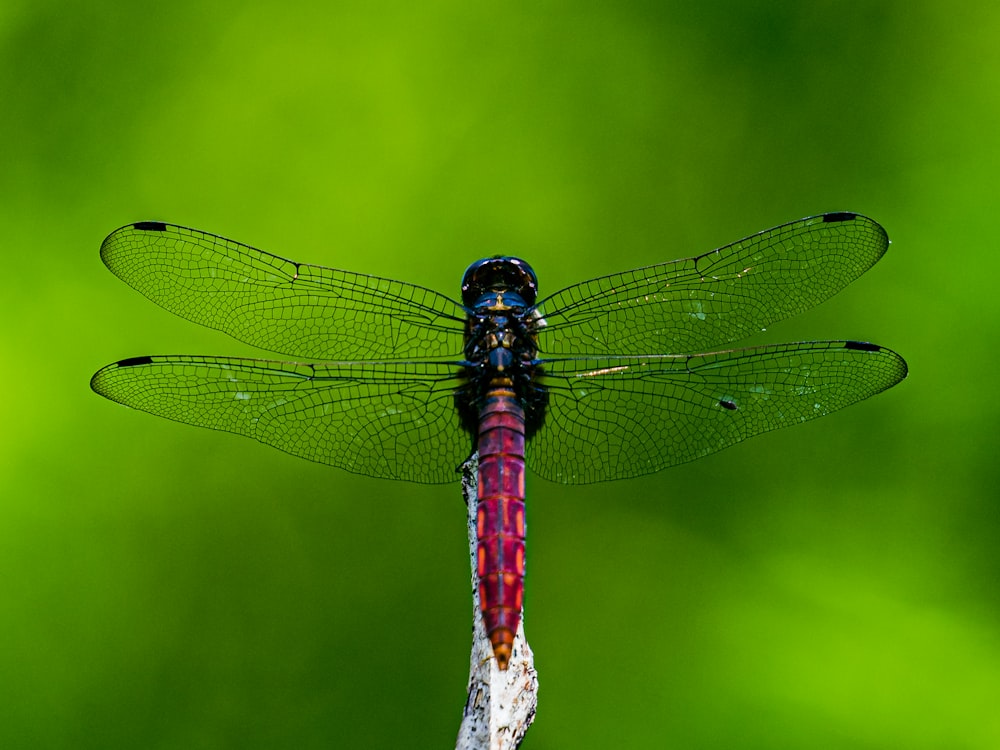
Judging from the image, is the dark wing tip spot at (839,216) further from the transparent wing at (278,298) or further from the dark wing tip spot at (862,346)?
the transparent wing at (278,298)

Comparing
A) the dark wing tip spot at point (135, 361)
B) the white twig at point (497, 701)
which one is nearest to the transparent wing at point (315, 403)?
the dark wing tip spot at point (135, 361)

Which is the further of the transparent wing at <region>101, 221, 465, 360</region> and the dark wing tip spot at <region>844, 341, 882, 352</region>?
the transparent wing at <region>101, 221, 465, 360</region>

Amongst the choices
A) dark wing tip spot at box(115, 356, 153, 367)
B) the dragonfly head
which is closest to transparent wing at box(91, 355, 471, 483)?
dark wing tip spot at box(115, 356, 153, 367)

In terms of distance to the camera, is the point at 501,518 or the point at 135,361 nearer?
the point at 501,518

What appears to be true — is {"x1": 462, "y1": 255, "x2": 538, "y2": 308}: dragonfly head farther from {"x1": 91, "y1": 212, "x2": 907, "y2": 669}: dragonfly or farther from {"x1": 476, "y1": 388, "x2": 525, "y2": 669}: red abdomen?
{"x1": 476, "y1": 388, "x2": 525, "y2": 669}: red abdomen

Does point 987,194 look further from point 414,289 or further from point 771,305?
point 414,289

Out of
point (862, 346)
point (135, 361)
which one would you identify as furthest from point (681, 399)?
point (135, 361)

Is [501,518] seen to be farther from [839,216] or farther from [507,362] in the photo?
[839,216]
